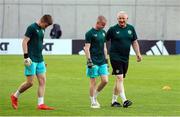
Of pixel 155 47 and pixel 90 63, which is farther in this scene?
pixel 155 47

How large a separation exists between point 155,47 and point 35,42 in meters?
27.8

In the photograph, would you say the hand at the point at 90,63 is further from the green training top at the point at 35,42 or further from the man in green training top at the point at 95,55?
the green training top at the point at 35,42

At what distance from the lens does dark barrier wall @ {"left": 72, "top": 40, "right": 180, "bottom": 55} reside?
41719mm

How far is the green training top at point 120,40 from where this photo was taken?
16.2m

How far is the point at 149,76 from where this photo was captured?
84.9ft

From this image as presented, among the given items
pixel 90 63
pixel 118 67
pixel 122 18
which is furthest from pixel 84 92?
pixel 122 18

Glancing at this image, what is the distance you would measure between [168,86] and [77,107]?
21.3 feet

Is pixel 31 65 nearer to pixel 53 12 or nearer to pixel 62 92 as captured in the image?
pixel 62 92

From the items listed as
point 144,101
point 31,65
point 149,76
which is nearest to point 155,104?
point 144,101

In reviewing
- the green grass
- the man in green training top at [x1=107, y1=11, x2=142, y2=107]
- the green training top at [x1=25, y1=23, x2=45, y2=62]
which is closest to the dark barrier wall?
the green grass

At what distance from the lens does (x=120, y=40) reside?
1622 cm

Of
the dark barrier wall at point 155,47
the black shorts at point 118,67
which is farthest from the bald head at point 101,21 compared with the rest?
the dark barrier wall at point 155,47

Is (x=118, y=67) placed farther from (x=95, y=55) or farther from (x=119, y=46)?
(x=95, y=55)

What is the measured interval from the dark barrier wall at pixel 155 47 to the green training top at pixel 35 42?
2610 centimetres
